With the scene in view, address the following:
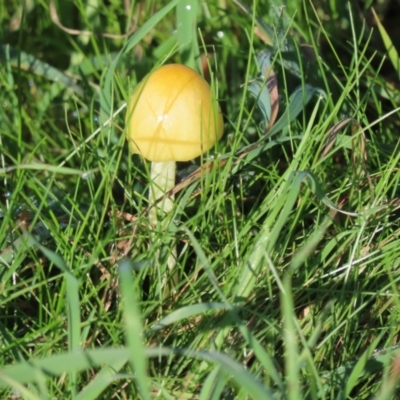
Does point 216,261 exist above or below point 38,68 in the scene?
below

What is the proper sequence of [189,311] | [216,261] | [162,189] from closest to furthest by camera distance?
[189,311], [216,261], [162,189]

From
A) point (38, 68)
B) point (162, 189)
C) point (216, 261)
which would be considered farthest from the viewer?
point (38, 68)

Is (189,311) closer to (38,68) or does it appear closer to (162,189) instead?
(162,189)

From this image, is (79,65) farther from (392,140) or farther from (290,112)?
(392,140)

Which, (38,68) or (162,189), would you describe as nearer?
(162,189)

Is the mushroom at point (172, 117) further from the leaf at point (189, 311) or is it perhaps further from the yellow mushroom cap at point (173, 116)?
the leaf at point (189, 311)

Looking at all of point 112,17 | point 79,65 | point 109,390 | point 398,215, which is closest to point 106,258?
point 109,390

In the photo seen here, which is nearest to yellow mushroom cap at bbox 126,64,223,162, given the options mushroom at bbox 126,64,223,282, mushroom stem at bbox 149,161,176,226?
mushroom at bbox 126,64,223,282

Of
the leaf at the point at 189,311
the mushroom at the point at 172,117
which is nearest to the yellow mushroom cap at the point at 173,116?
the mushroom at the point at 172,117

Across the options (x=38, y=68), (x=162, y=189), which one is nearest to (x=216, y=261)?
(x=162, y=189)
